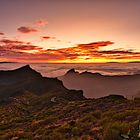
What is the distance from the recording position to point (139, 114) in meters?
22.9

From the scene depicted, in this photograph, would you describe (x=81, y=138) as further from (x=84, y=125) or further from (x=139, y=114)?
(x=139, y=114)

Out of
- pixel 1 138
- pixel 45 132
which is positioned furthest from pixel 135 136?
pixel 1 138

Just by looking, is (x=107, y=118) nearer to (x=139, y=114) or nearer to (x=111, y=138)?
(x=139, y=114)

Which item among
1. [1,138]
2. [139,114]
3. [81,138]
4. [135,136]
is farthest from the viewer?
[1,138]

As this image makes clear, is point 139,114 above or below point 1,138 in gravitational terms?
above

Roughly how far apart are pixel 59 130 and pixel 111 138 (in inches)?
225

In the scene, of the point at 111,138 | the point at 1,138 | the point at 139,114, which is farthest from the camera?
the point at 1,138

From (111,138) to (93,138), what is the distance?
4.83 feet

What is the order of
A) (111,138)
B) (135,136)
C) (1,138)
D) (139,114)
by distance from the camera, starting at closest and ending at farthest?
(135,136) < (111,138) < (139,114) < (1,138)

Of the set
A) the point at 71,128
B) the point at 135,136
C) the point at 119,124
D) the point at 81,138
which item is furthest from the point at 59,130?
the point at 135,136

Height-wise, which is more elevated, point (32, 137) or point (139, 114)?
point (139, 114)

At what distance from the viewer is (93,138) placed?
1959cm

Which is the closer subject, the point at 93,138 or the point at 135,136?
the point at 135,136

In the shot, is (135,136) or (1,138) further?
(1,138)
